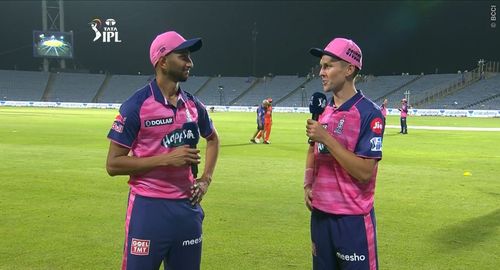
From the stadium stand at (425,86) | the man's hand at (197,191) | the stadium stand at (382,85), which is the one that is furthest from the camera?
the stadium stand at (382,85)

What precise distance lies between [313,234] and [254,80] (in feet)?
241

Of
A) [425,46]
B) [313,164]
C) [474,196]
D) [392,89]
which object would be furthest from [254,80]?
[313,164]

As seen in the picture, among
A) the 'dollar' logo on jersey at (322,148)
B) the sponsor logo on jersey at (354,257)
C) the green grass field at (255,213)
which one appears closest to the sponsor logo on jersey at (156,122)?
the 'dollar' logo on jersey at (322,148)

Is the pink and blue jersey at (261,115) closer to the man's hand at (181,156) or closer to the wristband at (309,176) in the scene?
the wristband at (309,176)

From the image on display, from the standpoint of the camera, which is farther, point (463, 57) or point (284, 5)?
point (284, 5)

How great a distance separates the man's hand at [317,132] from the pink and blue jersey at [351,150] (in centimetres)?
18

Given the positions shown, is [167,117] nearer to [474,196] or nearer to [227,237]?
[227,237]

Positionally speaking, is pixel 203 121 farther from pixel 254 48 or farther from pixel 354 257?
pixel 254 48

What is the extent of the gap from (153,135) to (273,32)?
219 feet

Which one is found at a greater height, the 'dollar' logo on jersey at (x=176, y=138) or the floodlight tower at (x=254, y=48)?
the floodlight tower at (x=254, y=48)

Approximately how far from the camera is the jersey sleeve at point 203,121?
362 cm

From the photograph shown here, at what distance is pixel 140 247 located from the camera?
3143mm

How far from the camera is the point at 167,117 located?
319 cm

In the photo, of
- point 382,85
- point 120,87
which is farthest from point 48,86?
point 382,85
